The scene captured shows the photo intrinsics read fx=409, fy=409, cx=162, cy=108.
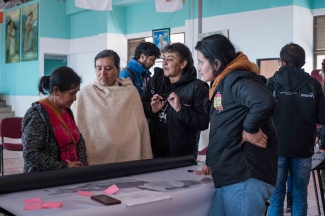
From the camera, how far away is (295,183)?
10.1 ft

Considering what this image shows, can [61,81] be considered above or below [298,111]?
above

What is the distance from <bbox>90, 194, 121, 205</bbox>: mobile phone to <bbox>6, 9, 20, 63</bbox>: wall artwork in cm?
1434

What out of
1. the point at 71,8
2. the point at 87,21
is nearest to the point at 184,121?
the point at 87,21

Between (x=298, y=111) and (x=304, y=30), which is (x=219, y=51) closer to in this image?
(x=298, y=111)

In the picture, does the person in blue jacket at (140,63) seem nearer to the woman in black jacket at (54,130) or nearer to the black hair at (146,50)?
the black hair at (146,50)

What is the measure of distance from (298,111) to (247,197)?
4.99 ft

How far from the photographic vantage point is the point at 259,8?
8500 mm

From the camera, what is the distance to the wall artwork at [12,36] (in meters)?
14.9

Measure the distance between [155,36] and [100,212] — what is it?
9.69 m

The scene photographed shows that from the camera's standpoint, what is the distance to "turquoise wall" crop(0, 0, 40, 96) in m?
14.0

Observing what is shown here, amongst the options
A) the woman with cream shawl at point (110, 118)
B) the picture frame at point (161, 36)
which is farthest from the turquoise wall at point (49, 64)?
the woman with cream shawl at point (110, 118)

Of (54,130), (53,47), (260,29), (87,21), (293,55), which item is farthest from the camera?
(53,47)

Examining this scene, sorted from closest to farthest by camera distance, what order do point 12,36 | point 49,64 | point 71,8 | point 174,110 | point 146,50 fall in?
point 174,110
point 146,50
point 71,8
point 49,64
point 12,36

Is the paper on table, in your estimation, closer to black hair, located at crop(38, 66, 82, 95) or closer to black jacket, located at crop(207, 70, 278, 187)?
black jacket, located at crop(207, 70, 278, 187)
